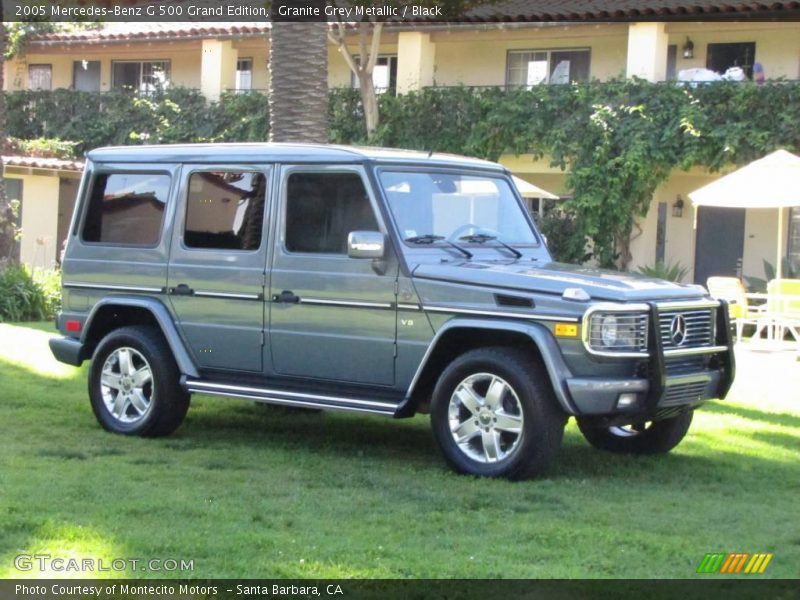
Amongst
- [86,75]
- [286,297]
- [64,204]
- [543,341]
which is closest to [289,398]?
[286,297]

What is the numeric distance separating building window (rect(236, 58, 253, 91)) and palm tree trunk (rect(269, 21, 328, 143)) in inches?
686

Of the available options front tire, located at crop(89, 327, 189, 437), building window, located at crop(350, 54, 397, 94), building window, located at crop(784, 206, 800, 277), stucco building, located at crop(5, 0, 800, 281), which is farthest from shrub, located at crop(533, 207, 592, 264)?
front tire, located at crop(89, 327, 189, 437)

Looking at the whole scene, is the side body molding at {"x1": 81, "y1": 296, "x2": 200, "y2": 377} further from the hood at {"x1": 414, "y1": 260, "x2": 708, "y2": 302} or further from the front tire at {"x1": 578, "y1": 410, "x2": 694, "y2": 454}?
the front tire at {"x1": 578, "y1": 410, "x2": 694, "y2": 454}

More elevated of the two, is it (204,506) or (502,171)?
(502,171)

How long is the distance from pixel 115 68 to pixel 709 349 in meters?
26.5

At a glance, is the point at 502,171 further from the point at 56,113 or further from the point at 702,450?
the point at 56,113

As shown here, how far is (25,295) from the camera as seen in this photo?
18.6 m

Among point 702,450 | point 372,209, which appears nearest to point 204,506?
point 372,209

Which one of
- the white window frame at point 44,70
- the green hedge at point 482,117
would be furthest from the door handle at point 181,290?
the white window frame at point 44,70

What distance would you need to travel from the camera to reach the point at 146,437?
9.23 meters

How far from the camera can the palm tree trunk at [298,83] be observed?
42.7ft

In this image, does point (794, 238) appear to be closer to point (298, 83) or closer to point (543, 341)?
point (298, 83)
